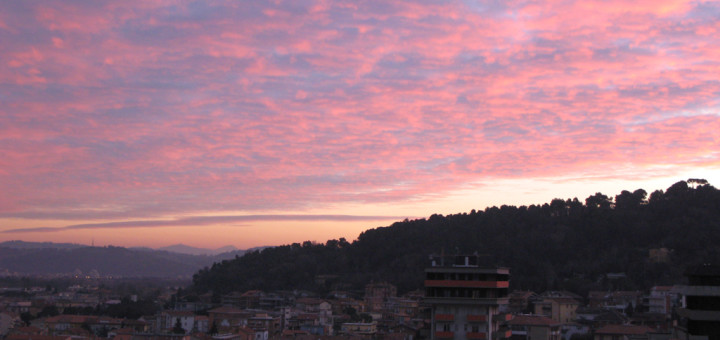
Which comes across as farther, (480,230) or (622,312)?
(480,230)

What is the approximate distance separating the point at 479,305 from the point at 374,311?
54.7 meters

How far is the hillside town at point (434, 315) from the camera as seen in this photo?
48.1 meters

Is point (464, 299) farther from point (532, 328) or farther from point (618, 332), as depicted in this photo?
point (618, 332)

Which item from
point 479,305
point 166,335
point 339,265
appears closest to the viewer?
point 479,305

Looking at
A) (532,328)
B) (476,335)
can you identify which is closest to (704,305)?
(476,335)

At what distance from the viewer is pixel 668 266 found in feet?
347

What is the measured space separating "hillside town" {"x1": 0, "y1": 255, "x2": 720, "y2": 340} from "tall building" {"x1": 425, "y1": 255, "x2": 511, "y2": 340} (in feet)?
0.20

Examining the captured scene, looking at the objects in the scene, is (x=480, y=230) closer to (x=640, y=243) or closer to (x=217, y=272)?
(x=640, y=243)

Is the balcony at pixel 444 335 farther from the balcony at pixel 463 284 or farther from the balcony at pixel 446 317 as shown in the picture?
the balcony at pixel 463 284

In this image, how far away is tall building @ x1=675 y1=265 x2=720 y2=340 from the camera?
3756cm

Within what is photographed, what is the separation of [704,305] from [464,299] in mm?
14319

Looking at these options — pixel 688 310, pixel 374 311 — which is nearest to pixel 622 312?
pixel 374 311

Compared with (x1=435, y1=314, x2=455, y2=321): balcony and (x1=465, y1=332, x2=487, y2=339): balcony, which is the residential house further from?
(x1=435, y1=314, x2=455, y2=321): balcony

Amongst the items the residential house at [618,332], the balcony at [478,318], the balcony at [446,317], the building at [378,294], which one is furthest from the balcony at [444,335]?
the building at [378,294]
